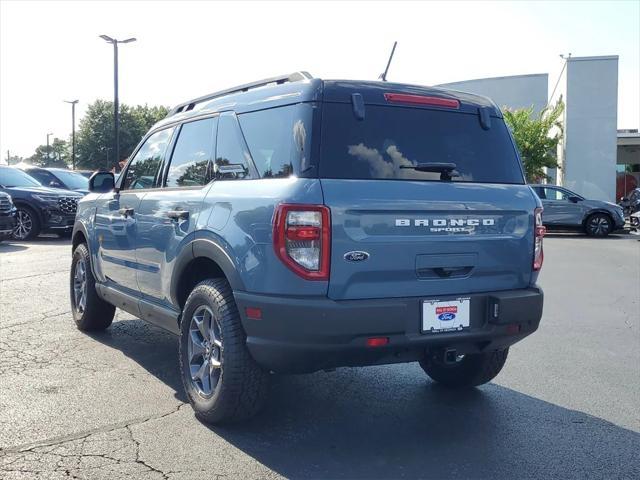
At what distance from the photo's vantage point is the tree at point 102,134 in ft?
213

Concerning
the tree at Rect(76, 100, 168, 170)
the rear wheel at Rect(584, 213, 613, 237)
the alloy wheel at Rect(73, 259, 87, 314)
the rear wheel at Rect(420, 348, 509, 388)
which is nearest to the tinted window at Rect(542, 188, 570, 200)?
the rear wheel at Rect(584, 213, 613, 237)

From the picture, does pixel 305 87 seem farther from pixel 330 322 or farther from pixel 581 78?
pixel 581 78

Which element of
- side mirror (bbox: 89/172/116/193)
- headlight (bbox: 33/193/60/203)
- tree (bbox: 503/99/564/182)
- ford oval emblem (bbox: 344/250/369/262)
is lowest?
ford oval emblem (bbox: 344/250/369/262)

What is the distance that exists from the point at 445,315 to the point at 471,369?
122 centimetres

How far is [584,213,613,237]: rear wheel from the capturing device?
2002cm

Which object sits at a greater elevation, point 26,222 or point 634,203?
point 634,203

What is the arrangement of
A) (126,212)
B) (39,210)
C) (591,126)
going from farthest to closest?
(591,126)
(39,210)
(126,212)

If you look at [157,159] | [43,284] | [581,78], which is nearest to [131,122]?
[581,78]

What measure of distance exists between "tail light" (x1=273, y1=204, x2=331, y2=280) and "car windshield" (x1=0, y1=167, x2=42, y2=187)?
14.8 metres

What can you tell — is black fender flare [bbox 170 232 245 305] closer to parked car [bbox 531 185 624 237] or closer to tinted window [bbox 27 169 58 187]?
tinted window [bbox 27 169 58 187]

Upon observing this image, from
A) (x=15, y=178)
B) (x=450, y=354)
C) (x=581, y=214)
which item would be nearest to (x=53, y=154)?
(x=15, y=178)

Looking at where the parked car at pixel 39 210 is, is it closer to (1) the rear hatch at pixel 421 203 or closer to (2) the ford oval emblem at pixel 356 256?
(1) the rear hatch at pixel 421 203

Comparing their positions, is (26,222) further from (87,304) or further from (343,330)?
(343,330)

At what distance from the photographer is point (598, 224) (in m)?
20.1
